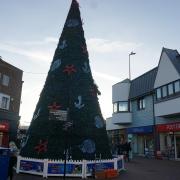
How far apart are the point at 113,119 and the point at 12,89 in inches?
525

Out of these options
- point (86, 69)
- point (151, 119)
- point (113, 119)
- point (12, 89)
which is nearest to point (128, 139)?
point (113, 119)

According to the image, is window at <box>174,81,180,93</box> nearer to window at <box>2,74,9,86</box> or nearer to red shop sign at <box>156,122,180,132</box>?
red shop sign at <box>156,122,180,132</box>

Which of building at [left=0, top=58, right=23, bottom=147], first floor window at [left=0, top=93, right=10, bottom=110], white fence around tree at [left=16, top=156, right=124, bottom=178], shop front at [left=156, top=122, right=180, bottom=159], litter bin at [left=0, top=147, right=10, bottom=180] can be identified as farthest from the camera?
first floor window at [left=0, top=93, right=10, bottom=110]

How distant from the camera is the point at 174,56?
2714cm

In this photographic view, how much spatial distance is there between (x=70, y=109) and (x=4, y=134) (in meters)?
18.0

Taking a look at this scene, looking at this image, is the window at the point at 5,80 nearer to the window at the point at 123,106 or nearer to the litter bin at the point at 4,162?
the window at the point at 123,106

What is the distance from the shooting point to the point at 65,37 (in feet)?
53.3

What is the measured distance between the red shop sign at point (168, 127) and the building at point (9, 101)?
15.6 metres

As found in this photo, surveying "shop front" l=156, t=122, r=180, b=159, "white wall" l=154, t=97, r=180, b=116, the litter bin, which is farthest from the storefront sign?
the litter bin

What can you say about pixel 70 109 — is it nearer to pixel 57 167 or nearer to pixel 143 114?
pixel 57 167

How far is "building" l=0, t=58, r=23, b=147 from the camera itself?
29.4 m

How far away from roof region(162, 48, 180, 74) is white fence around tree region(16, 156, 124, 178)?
15088 mm

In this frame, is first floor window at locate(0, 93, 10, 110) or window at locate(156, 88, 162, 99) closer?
window at locate(156, 88, 162, 99)

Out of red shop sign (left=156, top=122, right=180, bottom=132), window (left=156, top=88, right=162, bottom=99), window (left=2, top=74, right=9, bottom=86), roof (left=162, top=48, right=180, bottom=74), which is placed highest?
roof (left=162, top=48, right=180, bottom=74)
